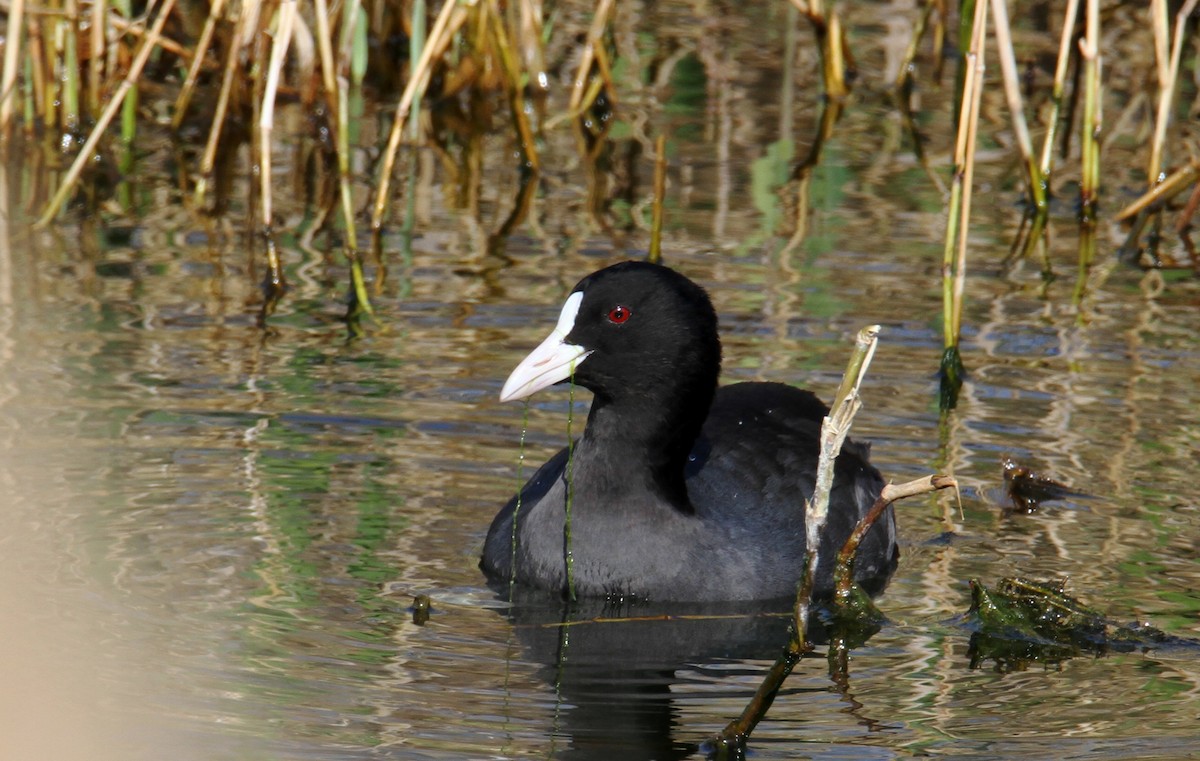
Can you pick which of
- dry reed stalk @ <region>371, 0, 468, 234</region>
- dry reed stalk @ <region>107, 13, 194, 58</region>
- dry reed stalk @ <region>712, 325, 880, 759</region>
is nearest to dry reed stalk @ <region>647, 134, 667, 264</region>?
dry reed stalk @ <region>371, 0, 468, 234</region>

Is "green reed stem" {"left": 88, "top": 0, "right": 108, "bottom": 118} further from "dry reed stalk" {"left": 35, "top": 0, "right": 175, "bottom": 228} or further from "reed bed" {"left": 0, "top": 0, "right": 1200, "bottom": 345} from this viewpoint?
"dry reed stalk" {"left": 35, "top": 0, "right": 175, "bottom": 228}

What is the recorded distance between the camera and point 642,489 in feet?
15.7

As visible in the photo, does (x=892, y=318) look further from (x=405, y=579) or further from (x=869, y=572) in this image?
(x=405, y=579)

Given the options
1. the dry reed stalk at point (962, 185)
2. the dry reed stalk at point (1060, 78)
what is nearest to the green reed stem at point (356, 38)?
the dry reed stalk at point (1060, 78)

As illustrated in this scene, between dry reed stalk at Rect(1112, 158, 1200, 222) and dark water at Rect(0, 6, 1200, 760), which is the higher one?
dry reed stalk at Rect(1112, 158, 1200, 222)

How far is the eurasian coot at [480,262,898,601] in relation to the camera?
4.72 metres

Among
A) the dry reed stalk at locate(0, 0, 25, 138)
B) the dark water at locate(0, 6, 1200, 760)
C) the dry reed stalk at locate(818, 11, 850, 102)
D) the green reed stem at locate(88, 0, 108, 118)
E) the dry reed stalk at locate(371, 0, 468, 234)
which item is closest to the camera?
the dark water at locate(0, 6, 1200, 760)

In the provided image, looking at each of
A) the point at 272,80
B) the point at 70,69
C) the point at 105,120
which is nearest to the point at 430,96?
the point at 70,69

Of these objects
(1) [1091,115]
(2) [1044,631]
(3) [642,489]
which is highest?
(1) [1091,115]

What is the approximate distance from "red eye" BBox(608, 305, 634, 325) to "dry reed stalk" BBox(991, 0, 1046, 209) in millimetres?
1909

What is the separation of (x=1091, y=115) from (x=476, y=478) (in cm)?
313

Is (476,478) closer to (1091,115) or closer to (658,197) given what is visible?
(658,197)

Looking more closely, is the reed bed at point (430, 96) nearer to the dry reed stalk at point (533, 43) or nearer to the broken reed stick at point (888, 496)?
the dry reed stalk at point (533, 43)

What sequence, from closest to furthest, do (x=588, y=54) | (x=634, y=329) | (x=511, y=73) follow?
(x=634, y=329)
(x=511, y=73)
(x=588, y=54)
